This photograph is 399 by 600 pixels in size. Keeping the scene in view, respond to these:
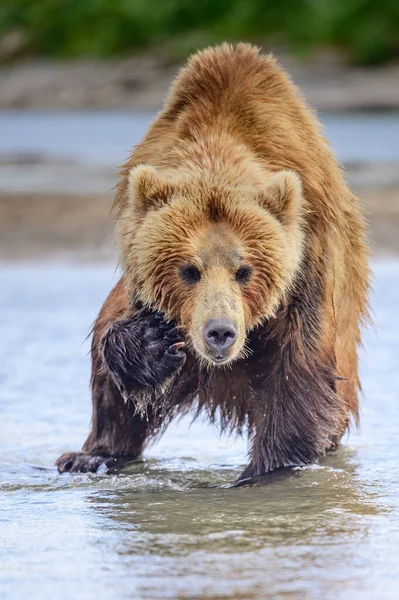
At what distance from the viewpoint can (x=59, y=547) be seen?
439 cm

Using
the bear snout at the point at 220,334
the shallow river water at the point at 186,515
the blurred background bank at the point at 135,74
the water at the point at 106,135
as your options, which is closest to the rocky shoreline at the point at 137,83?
the blurred background bank at the point at 135,74

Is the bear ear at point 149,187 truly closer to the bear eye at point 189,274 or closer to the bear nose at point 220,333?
the bear eye at point 189,274

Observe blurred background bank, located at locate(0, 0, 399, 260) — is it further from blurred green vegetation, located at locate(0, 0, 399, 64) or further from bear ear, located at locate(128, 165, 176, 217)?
bear ear, located at locate(128, 165, 176, 217)

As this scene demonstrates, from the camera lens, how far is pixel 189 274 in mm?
5027

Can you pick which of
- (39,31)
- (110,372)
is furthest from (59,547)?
(39,31)

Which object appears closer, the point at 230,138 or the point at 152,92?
the point at 230,138

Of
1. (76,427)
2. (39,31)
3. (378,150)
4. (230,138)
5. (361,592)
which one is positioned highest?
(39,31)

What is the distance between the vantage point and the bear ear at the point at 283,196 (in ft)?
16.5

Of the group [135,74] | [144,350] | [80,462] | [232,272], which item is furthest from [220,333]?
[135,74]

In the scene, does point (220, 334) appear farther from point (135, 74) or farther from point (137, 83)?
point (135, 74)

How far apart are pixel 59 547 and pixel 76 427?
7.76 feet

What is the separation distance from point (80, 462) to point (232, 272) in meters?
1.30

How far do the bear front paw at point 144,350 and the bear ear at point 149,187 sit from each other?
44 centimetres

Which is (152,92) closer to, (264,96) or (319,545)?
(264,96)
